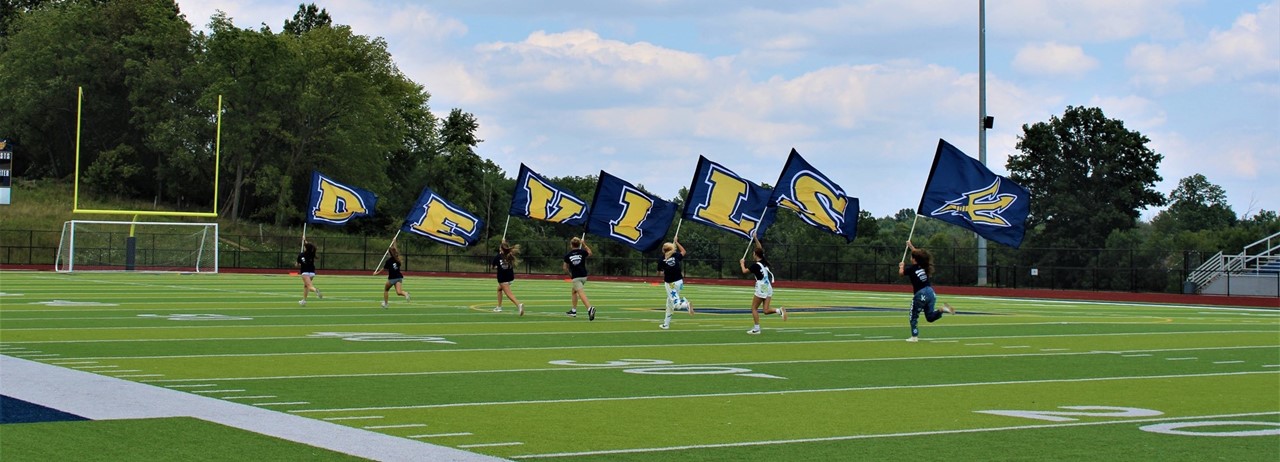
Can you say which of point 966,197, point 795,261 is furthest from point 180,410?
point 795,261

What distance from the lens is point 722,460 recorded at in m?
8.80

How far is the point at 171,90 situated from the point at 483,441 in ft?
271

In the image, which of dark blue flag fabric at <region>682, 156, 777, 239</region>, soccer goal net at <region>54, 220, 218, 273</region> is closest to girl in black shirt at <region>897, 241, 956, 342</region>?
dark blue flag fabric at <region>682, 156, 777, 239</region>

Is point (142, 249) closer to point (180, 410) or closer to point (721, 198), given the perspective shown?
point (721, 198)

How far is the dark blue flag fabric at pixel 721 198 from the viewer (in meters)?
29.0

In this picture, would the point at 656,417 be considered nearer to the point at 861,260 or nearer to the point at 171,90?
the point at 861,260

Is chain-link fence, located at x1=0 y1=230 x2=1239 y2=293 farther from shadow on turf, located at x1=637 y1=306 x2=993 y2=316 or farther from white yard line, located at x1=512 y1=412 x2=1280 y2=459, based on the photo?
white yard line, located at x1=512 y1=412 x2=1280 y2=459

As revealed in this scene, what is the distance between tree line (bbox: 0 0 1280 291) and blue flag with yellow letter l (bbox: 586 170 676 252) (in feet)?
151

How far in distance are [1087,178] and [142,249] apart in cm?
4776

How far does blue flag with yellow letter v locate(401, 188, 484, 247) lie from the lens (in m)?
38.1

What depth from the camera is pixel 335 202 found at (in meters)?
41.8

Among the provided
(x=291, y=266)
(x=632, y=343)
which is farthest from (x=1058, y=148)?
(x=632, y=343)

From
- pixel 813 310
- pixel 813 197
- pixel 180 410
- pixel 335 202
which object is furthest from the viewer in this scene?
pixel 335 202

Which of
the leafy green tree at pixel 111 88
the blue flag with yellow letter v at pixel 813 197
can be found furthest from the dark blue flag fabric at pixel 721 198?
the leafy green tree at pixel 111 88
